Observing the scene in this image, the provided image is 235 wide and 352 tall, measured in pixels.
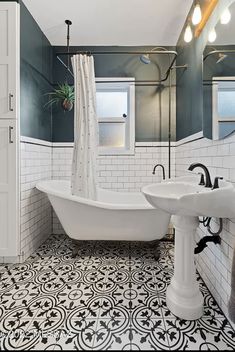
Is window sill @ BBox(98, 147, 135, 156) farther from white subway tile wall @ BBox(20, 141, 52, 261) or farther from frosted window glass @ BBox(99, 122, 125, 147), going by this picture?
white subway tile wall @ BBox(20, 141, 52, 261)

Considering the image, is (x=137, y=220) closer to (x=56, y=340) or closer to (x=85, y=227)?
(x=85, y=227)

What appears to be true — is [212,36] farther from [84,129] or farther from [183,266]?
[183,266]

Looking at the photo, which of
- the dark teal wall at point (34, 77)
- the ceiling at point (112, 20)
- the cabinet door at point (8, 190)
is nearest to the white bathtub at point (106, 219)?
the cabinet door at point (8, 190)

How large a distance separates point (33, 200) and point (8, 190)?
1.24ft

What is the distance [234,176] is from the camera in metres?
1.42

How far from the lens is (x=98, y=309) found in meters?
1.53

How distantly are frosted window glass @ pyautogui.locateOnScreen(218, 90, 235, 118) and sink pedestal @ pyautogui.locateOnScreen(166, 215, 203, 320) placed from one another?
788 mm

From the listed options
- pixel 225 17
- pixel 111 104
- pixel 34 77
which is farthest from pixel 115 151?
pixel 225 17

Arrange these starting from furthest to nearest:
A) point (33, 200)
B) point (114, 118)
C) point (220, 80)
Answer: point (114, 118), point (33, 200), point (220, 80)

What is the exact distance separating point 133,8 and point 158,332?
2954 mm

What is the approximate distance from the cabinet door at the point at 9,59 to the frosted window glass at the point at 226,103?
6.14 feet

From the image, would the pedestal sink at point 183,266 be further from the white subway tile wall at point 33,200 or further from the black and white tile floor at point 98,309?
the white subway tile wall at point 33,200

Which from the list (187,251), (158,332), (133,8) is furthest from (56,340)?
(133,8)

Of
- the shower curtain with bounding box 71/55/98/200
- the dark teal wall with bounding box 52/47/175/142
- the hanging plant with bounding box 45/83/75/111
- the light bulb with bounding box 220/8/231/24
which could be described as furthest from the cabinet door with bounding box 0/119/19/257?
the light bulb with bounding box 220/8/231/24
